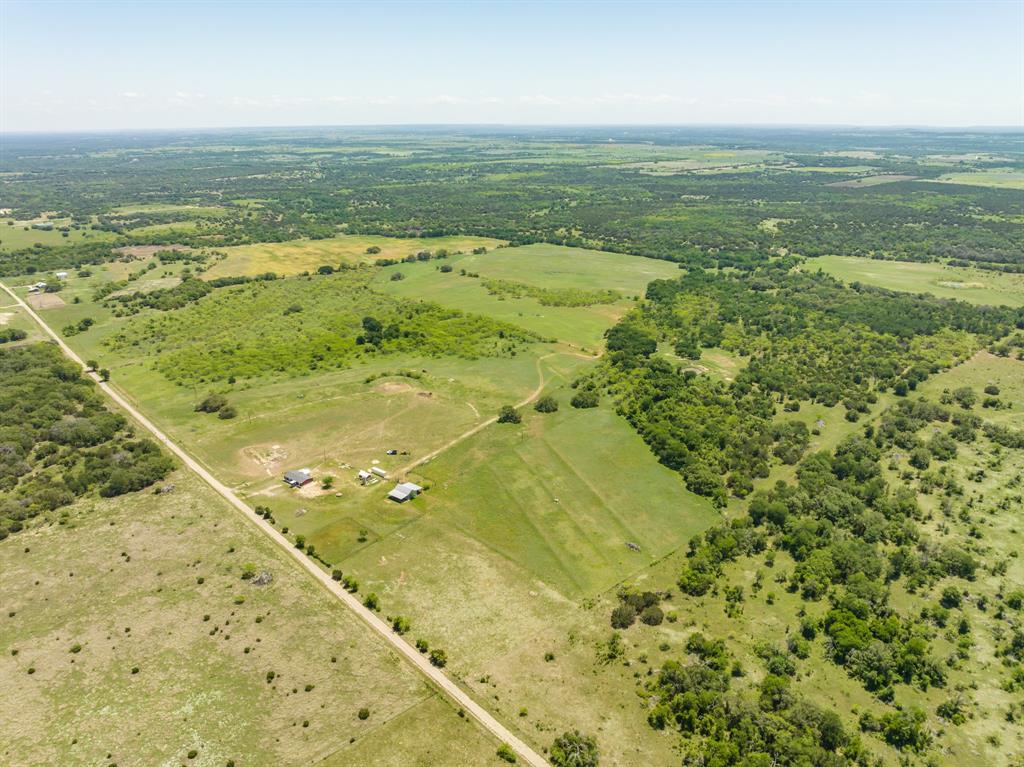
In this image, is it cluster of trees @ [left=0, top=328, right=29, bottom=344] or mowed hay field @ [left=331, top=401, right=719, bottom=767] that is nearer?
mowed hay field @ [left=331, top=401, right=719, bottom=767]

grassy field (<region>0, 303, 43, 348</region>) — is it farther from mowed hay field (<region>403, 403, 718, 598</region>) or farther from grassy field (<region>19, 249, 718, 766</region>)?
mowed hay field (<region>403, 403, 718, 598</region>)

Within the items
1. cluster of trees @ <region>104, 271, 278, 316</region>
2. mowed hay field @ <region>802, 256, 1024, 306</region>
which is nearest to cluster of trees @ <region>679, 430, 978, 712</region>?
mowed hay field @ <region>802, 256, 1024, 306</region>

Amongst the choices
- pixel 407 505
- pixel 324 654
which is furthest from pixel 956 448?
pixel 324 654

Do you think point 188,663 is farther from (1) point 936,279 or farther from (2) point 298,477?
(1) point 936,279

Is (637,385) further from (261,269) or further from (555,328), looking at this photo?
(261,269)

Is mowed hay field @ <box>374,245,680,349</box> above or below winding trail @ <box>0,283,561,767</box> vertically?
above

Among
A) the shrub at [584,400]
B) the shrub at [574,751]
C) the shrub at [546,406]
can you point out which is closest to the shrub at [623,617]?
the shrub at [574,751]

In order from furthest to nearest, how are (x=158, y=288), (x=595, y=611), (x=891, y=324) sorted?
(x=158, y=288) < (x=891, y=324) < (x=595, y=611)
